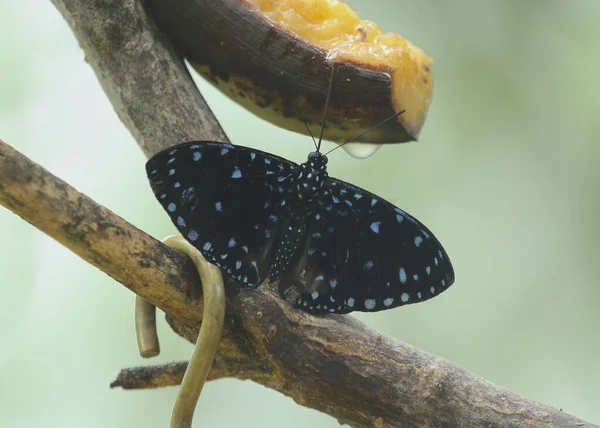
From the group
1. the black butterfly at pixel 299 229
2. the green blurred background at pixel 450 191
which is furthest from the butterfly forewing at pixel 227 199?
the green blurred background at pixel 450 191

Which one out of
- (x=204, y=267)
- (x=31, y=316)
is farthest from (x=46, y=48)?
(x=204, y=267)

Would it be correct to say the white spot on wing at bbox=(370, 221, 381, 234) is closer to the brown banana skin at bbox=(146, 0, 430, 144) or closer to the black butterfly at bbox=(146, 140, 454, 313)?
the black butterfly at bbox=(146, 140, 454, 313)

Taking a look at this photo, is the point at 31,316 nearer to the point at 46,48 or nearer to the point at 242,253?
the point at 46,48

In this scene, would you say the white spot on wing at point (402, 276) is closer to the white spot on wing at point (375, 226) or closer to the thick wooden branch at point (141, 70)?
the white spot on wing at point (375, 226)

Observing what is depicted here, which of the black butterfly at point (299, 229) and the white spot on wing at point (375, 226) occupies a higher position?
the white spot on wing at point (375, 226)

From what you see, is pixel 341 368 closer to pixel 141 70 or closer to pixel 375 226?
pixel 375 226

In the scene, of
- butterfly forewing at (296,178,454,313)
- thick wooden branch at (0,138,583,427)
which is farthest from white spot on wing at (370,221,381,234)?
thick wooden branch at (0,138,583,427)

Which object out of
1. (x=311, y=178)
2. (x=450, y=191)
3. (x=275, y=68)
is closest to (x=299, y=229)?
(x=311, y=178)
